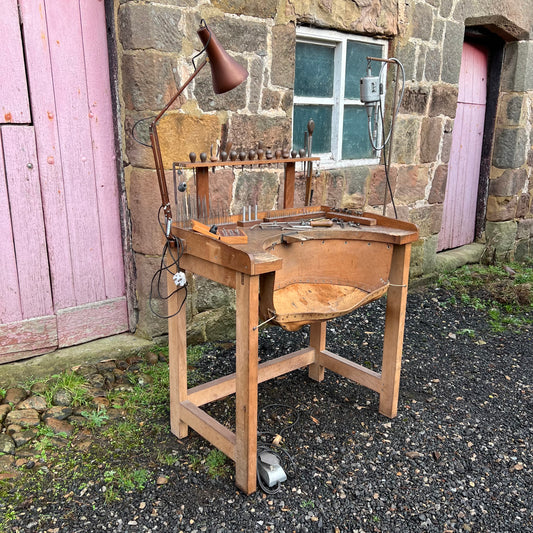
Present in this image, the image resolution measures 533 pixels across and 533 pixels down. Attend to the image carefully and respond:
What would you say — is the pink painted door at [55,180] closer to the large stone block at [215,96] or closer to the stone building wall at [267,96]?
the stone building wall at [267,96]

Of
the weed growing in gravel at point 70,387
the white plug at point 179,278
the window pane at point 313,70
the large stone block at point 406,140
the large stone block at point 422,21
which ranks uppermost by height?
the large stone block at point 422,21

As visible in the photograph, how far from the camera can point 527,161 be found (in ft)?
20.1

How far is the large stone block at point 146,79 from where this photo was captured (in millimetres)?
3014

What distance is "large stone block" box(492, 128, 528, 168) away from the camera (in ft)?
19.2

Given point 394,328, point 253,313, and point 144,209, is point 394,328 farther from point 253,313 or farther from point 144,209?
point 144,209

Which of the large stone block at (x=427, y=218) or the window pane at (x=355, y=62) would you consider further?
Answer: the large stone block at (x=427, y=218)

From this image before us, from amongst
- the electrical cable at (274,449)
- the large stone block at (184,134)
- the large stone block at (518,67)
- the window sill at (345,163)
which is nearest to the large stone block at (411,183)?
the window sill at (345,163)

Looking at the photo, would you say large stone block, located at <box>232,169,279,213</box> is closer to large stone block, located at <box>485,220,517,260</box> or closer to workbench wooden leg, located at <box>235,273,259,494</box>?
workbench wooden leg, located at <box>235,273,259,494</box>

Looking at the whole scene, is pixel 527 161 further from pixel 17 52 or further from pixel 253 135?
pixel 17 52

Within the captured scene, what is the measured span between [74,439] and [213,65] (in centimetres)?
193

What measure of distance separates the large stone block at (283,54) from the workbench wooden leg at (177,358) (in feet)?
6.09

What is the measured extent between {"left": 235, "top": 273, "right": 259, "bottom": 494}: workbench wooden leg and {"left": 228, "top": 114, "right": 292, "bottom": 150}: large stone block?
1682 mm

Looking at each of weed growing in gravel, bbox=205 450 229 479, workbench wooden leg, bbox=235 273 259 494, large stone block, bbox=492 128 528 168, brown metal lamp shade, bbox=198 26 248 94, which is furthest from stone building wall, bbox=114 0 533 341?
workbench wooden leg, bbox=235 273 259 494

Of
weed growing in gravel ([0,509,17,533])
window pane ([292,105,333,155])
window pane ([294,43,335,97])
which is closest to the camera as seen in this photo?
weed growing in gravel ([0,509,17,533])
